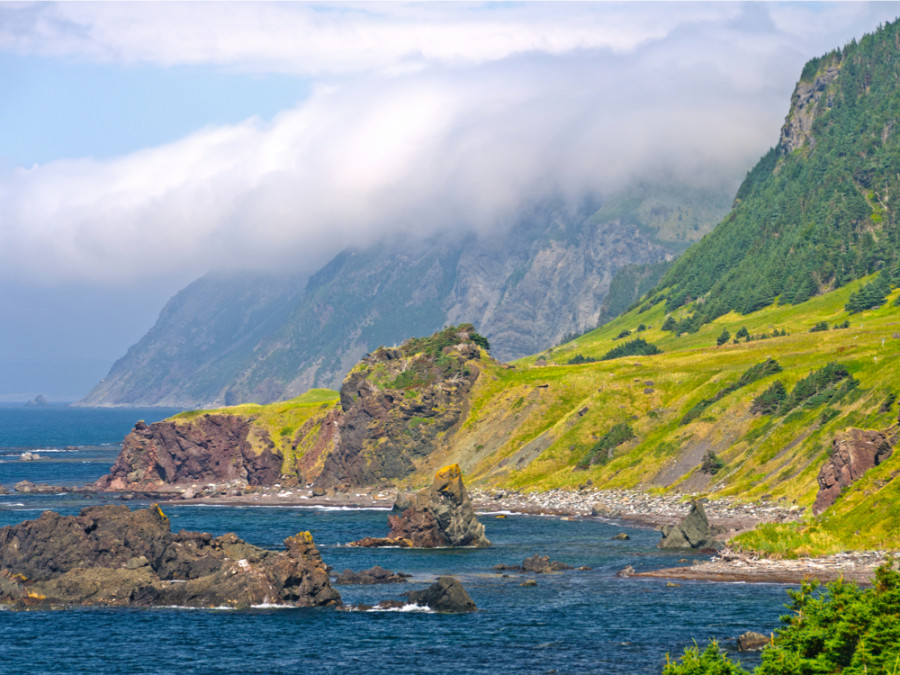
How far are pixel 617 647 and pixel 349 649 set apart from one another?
19620 mm

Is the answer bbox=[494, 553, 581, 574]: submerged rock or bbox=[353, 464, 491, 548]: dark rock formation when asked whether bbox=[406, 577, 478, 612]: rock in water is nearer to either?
bbox=[494, 553, 581, 574]: submerged rock

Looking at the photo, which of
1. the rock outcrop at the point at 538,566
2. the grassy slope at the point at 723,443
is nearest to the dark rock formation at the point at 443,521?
the rock outcrop at the point at 538,566

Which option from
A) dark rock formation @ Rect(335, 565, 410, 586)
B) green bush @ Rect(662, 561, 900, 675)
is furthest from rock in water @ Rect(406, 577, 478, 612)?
green bush @ Rect(662, 561, 900, 675)

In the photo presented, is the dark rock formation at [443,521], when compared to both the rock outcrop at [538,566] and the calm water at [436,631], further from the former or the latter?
the calm water at [436,631]

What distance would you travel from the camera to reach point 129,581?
92.4 meters

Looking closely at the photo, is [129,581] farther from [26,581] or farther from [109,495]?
[109,495]

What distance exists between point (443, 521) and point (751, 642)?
64345 mm

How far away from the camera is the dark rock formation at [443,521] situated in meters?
128

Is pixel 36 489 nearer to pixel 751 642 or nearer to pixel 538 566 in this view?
pixel 538 566

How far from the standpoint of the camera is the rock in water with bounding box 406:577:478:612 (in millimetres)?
85500

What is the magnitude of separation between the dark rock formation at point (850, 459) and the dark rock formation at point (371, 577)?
46913 mm

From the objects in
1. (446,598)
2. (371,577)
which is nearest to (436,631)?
(446,598)

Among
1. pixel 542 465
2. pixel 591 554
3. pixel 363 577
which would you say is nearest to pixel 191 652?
pixel 363 577

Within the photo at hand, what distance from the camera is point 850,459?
4227 inches
